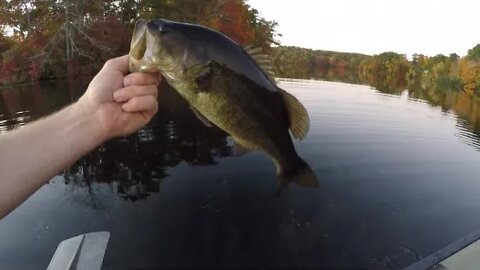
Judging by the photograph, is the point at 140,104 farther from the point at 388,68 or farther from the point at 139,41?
the point at 388,68

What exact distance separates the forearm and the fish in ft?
1.59

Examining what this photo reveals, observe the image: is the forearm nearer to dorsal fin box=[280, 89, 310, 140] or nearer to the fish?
the fish

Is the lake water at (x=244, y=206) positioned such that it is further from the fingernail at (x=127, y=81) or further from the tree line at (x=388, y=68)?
the tree line at (x=388, y=68)

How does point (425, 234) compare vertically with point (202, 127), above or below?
below

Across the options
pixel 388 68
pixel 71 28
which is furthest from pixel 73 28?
pixel 388 68

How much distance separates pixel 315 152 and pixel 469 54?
72.7 m

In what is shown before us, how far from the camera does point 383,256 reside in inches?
272

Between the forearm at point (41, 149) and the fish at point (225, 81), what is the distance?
486mm

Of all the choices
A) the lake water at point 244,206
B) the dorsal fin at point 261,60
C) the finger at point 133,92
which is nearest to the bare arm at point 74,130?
the finger at point 133,92

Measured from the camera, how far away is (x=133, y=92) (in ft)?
6.42

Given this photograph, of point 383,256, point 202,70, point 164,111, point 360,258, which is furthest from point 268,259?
point 164,111

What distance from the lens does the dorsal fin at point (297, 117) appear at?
6.70 feet

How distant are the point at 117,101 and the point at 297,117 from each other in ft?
3.43

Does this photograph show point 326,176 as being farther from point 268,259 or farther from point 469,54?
point 469,54
